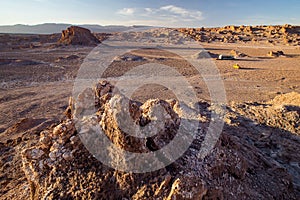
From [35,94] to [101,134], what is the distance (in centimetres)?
844

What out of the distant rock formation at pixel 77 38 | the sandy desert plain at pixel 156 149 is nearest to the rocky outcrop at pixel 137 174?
the sandy desert plain at pixel 156 149

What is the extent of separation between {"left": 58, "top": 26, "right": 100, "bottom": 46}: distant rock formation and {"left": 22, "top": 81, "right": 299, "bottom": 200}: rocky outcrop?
26.0 meters

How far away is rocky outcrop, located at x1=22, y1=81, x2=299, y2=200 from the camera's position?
7.24 feet

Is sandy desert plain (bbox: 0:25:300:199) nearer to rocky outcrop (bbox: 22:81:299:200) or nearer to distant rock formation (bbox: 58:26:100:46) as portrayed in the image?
rocky outcrop (bbox: 22:81:299:200)

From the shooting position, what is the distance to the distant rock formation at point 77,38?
27.0 metres

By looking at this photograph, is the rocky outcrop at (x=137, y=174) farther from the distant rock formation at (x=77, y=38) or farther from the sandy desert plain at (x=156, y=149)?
the distant rock formation at (x=77, y=38)

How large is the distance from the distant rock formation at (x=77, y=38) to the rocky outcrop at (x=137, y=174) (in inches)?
1024

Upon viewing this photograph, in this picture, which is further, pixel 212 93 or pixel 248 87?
pixel 248 87

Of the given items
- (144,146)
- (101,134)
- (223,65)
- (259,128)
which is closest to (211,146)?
(144,146)

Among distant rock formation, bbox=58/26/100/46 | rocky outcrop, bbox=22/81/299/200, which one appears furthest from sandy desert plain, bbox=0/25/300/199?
distant rock formation, bbox=58/26/100/46

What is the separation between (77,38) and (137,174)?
90.5ft

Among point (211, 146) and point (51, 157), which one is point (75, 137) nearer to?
point (51, 157)

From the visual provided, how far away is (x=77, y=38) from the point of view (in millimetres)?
27391

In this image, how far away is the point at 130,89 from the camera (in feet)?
34.2
